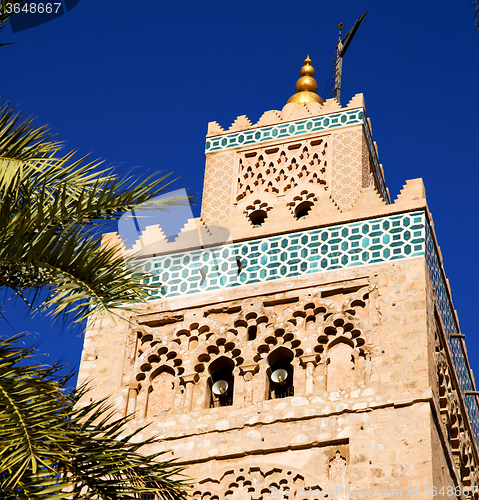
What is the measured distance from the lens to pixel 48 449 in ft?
17.9

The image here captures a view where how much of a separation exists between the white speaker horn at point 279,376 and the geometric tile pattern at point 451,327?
2.01 meters

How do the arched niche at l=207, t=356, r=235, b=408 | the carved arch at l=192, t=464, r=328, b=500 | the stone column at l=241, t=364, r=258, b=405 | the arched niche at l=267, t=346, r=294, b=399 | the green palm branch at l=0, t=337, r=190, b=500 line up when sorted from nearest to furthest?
the green palm branch at l=0, t=337, r=190, b=500 → the carved arch at l=192, t=464, r=328, b=500 → the stone column at l=241, t=364, r=258, b=405 → the arched niche at l=267, t=346, r=294, b=399 → the arched niche at l=207, t=356, r=235, b=408

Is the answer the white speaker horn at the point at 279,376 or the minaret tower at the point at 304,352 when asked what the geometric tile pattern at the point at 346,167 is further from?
the white speaker horn at the point at 279,376

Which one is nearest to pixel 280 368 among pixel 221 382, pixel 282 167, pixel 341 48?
pixel 221 382

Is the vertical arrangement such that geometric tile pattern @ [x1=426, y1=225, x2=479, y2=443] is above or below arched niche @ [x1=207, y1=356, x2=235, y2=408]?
above

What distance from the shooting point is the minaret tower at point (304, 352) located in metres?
9.81

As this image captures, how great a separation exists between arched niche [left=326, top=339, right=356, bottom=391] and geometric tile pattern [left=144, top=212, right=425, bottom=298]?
1018mm

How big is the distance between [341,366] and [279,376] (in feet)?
2.27

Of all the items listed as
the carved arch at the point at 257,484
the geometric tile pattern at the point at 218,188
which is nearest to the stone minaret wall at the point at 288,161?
the geometric tile pattern at the point at 218,188

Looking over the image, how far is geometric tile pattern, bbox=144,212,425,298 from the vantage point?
37.4 ft

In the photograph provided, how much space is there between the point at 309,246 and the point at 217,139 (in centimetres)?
315

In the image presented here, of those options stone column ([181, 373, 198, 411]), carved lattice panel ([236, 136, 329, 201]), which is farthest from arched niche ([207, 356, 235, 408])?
carved lattice panel ([236, 136, 329, 201])

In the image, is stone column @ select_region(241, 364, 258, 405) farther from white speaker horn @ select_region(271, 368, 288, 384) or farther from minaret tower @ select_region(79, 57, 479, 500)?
white speaker horn @ select_region(271, 368, 288, 384)

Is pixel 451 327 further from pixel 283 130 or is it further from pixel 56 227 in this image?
pixel 56 227
